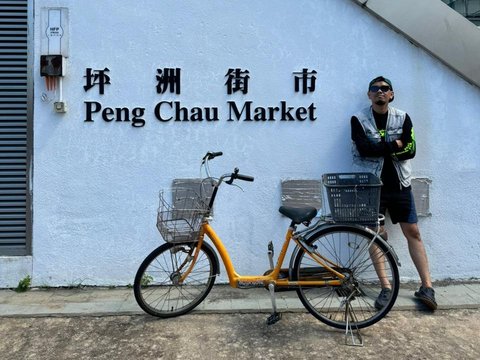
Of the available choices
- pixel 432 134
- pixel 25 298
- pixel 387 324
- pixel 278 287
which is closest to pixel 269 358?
pixel 278 287

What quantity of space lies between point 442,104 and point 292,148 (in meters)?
1.66

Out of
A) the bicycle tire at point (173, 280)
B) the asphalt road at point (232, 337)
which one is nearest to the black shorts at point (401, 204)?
the asphalt road at point (232, 337)

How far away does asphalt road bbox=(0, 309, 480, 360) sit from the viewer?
350cm

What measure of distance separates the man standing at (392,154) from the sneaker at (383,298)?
23.5 inches

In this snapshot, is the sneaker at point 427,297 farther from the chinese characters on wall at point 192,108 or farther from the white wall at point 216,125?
the chinese characters on wall at point 192,108

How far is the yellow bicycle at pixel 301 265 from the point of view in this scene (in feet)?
12.4

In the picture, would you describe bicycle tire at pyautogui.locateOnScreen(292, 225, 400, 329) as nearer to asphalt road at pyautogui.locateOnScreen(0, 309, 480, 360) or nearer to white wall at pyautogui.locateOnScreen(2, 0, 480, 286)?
asphalt road at pyautogui.locateOnScreen(0, 309, 480, 360)

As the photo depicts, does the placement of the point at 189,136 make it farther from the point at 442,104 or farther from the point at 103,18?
the point at 442,104

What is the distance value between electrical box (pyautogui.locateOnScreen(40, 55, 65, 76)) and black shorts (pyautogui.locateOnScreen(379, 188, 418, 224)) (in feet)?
11.5

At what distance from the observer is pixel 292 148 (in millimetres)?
4867

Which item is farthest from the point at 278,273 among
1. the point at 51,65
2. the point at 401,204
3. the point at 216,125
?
the point at 51,65

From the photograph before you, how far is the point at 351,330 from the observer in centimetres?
373

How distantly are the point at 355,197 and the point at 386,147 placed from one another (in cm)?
89

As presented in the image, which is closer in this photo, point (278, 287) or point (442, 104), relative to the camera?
point (278, 287)
